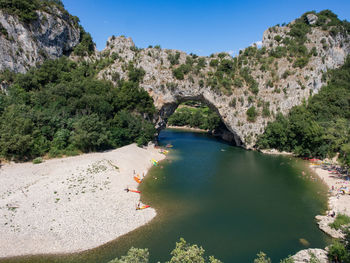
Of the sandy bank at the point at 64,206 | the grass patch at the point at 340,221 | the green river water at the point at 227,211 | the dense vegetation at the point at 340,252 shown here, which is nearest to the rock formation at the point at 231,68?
the green river water at the point at 227,211

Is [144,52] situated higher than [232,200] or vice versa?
[144,52]

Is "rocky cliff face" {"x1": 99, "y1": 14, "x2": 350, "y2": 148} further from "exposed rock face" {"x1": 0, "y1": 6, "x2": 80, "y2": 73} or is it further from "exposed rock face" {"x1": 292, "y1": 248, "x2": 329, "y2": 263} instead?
"exposed rock face" {"x1": 292, "y1": 248, "x2": 329, "y2": 263}

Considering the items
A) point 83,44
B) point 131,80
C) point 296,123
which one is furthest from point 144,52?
point 296,123

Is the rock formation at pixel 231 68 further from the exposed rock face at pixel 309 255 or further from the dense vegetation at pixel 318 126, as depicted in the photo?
the exposed rock face at pixel 309 255

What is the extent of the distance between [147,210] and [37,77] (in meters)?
40.1

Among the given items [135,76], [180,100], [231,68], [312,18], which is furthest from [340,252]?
[312,18]

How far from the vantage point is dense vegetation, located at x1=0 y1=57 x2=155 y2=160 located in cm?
3366

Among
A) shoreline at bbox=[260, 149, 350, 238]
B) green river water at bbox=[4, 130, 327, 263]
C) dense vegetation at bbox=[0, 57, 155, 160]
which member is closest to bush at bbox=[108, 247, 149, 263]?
green river water at bbox=[4, 130, 327, 263]

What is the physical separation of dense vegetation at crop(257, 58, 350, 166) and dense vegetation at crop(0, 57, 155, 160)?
28.2 metres

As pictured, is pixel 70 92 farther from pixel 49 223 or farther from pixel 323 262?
pixel 323 262

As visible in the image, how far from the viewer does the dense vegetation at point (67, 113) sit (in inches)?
1325

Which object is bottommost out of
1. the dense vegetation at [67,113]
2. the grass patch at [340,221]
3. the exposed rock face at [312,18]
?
the grass patch at [340,221]

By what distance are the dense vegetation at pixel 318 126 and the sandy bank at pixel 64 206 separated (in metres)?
33.6

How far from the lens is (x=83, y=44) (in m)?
61.9
